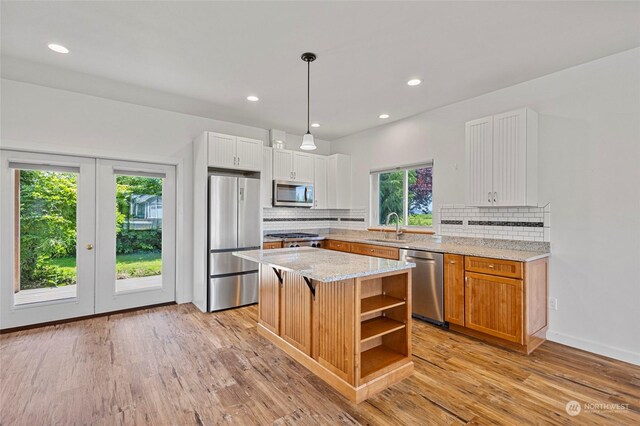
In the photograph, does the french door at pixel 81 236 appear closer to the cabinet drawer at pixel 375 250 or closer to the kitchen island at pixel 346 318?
the kitchen island at pixel 346 318

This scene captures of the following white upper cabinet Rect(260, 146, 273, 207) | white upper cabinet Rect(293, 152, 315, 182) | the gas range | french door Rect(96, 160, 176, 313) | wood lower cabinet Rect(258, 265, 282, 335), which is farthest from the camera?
white upper cabinet Rect(293, 152, 315, 182)

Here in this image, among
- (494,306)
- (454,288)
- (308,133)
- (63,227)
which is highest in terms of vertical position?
(308,133)

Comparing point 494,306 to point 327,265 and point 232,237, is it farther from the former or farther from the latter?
point 232,237

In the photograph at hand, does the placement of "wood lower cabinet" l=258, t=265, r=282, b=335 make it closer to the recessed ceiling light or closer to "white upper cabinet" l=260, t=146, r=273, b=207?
"white upper cabinet" l=260, t=146, r=273, b=207

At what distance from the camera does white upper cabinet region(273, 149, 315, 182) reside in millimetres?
5191

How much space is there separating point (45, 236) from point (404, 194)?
Result: 4.90m

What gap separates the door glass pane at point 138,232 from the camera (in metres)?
4.16

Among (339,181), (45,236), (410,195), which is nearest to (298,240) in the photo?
(339,181)

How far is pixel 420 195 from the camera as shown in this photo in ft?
15.5

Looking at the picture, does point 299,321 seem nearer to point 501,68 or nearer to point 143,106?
point 501,68

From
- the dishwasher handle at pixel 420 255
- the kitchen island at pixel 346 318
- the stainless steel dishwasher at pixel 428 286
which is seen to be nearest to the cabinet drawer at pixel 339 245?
the dishwasher handle at pixel 420 255

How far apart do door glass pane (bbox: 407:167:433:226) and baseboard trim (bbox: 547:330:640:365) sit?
1.95m

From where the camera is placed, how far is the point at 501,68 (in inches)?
122

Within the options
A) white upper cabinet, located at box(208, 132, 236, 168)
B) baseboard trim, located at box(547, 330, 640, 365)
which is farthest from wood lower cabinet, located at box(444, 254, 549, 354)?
white upper cabinet, located at box(208, 132, 236, 168)
